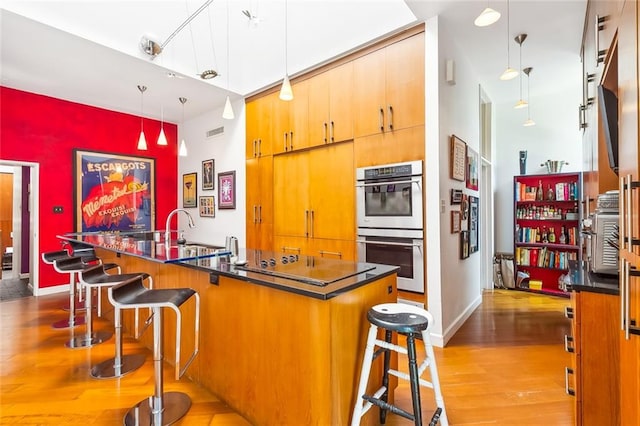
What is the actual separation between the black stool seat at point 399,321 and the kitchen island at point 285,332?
14 cm

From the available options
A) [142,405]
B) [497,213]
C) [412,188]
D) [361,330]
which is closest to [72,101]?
[142,405]

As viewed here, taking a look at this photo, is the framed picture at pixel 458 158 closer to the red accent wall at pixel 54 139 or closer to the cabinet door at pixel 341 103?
the cabinet door at pixel 341 103

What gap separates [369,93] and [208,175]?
3479 mm

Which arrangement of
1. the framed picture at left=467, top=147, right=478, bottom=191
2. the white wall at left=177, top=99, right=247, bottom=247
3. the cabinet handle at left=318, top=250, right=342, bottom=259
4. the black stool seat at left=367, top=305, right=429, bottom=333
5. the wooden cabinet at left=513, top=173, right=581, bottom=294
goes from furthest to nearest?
the white wall at left=177, top=99, right=247, bottom=247 < the wooden cabinet at left=513, top=173, right=581, bottom=294 < the framed picture at left=467, top=147, right=478, bottom=191 < the cabinet handle at left=318, top=250, right=342, bottom=259 < the black stool seat at left=367, top=305, right=429, bottom=333

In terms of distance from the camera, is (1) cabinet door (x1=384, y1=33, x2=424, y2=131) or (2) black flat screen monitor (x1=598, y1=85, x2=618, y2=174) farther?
(1) cabinet door (x1=384, y1=33, x2=424, y2=131)

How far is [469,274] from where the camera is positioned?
149 inches

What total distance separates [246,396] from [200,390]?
55cm

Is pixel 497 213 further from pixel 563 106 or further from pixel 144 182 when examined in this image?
pixel 144 182

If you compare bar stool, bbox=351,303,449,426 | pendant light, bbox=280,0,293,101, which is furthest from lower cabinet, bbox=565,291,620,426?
pendant light, bbox=280,0,293,101

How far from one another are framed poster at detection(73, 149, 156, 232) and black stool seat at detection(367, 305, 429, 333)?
18.1 feet

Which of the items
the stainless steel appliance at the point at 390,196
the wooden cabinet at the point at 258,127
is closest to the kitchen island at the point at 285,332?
the stainless steel appliance at the point at 390,196

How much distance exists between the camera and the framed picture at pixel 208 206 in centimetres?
549

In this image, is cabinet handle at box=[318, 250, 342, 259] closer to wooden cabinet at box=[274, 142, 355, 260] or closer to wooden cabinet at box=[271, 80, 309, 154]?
wooden cabinet at box=[274, 142, 355, 260]

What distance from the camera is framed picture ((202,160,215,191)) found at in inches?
215
